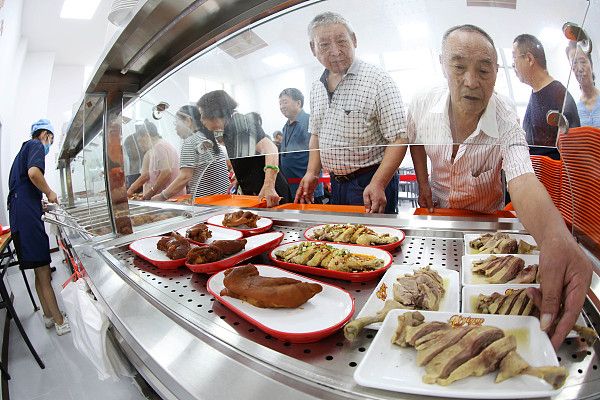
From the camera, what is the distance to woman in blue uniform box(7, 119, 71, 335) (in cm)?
363

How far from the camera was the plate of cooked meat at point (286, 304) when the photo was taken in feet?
2.65

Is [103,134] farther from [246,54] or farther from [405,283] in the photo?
[405,283]

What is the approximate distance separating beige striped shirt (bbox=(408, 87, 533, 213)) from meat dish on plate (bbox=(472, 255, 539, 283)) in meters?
0.32

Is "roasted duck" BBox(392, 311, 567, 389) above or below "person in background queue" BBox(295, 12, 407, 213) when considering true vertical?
below

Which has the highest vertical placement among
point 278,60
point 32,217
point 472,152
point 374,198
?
point 278,60

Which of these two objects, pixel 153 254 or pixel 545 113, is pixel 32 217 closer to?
pixel 153 254

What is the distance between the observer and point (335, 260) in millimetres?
1175

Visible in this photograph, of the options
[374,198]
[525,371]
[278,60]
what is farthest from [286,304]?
[374,198]

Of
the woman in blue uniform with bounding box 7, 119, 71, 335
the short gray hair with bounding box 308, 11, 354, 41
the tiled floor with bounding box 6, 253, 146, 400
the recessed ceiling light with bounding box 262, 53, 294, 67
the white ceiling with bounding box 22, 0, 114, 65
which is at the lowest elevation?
the tiled floor with bounding box 6, 253, 146, 400

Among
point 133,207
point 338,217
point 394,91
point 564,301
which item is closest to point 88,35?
point 133,207

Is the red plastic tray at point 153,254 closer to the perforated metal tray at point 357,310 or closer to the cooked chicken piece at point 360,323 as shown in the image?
the perforated metal tray at point 357,310

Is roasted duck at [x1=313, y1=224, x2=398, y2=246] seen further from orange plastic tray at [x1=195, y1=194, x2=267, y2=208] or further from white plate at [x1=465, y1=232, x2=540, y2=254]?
orange plastic tray at [x1=195, y1=194, x2=267, y2=208]

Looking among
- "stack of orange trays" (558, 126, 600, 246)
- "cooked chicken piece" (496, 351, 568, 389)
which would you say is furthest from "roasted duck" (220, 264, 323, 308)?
"stack of orange trays" (558, 126, 600, 246)

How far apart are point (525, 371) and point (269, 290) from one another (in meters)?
0.59
